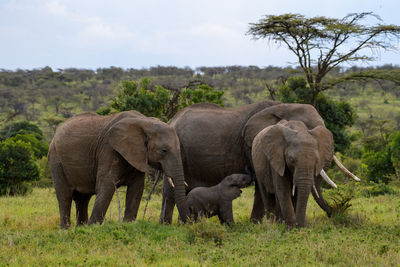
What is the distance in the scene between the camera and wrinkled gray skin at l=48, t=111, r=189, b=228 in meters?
9.92

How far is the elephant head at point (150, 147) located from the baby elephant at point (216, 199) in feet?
0.84

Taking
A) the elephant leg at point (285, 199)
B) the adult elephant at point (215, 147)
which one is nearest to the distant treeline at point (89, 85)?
the adult elephant at point (215, 147)

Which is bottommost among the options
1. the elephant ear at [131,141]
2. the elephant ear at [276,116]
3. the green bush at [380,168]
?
the green bush at [380,168]

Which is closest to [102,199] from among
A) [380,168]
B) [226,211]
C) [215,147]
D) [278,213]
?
[226,211]

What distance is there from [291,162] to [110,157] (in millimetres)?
3455

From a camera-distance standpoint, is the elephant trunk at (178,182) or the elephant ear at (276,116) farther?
the elephant ear at (276,116)

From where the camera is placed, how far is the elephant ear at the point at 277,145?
30.2 ft

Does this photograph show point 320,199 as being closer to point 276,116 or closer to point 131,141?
point 276,116

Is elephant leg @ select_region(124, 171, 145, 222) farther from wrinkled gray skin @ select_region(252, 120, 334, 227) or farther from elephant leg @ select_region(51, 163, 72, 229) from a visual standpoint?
wrinkled gray skin @ select_region(252, 120, 334, 227)

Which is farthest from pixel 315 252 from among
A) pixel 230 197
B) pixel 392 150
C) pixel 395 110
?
pixel 395 110

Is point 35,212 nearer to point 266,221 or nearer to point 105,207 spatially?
point 105,207

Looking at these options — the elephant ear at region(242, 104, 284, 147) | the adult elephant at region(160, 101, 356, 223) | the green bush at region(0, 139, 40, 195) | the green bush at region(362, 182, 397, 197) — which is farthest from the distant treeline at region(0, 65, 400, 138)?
the elephant ear at region(242, 104, 284, 147)

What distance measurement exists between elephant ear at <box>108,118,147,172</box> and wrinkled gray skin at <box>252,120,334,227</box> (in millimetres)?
2273

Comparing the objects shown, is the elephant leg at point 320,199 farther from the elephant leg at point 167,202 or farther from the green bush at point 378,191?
the green bush at point 378,191
